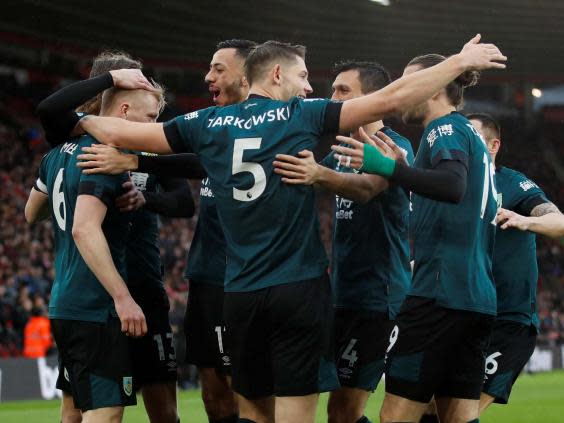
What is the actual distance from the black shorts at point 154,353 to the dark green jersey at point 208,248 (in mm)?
407

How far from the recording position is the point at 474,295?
5.06 metres

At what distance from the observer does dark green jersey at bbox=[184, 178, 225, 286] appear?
6312 mm

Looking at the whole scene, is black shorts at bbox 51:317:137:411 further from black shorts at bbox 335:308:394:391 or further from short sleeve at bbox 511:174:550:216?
short sleeve at bbox 511:174:550:216

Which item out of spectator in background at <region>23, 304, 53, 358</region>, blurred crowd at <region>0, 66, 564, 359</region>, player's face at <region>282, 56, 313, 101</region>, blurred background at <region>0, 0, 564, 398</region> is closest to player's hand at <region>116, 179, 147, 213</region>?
player's face at <region>282, 56, 313, 101</region>

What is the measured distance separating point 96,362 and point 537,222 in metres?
2.89

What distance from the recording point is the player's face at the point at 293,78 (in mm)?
4984

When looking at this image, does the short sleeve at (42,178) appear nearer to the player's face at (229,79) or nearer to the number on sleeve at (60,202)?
the number on sleeve at (60,202)

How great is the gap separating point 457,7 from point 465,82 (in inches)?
895

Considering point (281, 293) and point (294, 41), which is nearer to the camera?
point (281, 293)

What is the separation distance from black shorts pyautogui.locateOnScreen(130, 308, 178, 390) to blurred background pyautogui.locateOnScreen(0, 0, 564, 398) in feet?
47.3

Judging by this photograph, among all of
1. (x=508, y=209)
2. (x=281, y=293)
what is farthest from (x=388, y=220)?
(x=281, y=293)

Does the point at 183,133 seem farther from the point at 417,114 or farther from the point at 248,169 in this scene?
the point at 417,114

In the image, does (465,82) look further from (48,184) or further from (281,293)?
(48,184)

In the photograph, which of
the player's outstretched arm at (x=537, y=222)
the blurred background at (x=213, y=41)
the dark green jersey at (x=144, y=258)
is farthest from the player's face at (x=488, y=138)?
the blurred background at (x=213, y=41)
